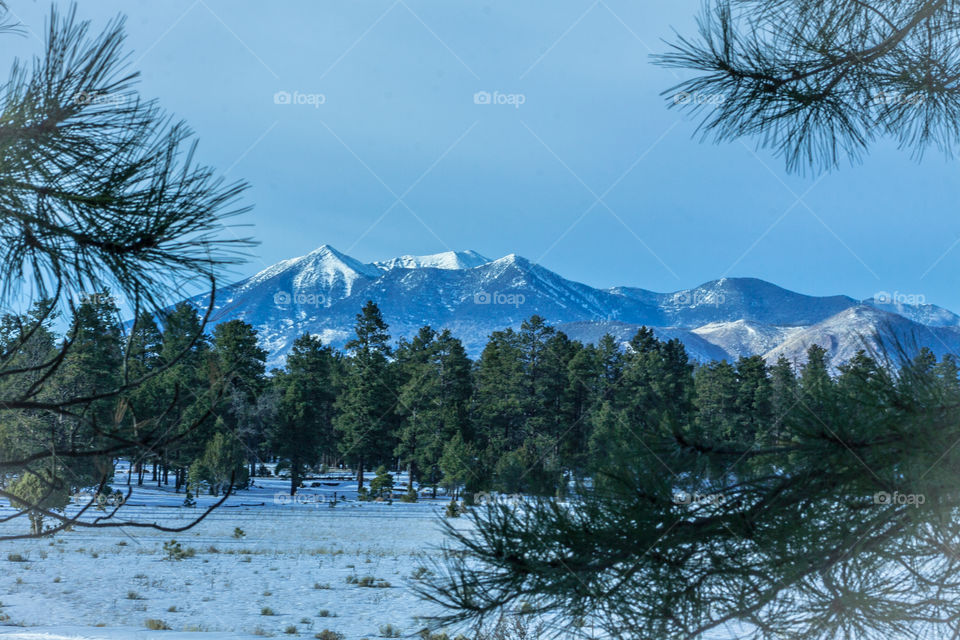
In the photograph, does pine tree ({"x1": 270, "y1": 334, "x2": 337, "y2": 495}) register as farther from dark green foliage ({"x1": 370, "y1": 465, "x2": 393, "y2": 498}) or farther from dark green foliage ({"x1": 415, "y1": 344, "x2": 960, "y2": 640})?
dark green foliage ({"x1": 415, "y1": 344, "x2": 960, "y2": 640})

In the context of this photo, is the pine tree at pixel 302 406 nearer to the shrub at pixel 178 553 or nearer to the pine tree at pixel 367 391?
the pine tree at pixel 367 391

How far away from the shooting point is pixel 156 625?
41.3 ft

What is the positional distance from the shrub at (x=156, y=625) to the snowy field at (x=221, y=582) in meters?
0.17

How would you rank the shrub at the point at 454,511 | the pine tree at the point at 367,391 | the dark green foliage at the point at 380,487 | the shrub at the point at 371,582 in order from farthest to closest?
the pine tree at the point at 367,391 → the dark green foliage at the point at 380,487 → the shrub at the point at 371,582 → the shrub at the point at 454,511

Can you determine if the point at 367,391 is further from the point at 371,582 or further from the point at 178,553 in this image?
the point at 371,582

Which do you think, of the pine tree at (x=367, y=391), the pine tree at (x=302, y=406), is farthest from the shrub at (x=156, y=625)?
the pine tree at (x=367, y=391)

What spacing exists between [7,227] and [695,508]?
278 centimetres

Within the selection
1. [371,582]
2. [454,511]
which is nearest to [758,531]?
[454,511]

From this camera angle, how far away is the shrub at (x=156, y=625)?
12469 millimetres

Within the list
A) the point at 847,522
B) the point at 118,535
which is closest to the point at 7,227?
the point at 847,522

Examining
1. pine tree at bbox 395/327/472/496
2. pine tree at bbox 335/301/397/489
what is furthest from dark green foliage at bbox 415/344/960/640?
pine tree at bbox 335/301/397/489

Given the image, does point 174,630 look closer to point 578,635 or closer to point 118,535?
point 578,635

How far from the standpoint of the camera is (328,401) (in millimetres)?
54344

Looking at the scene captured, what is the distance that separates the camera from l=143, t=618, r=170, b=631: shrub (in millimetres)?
12469
